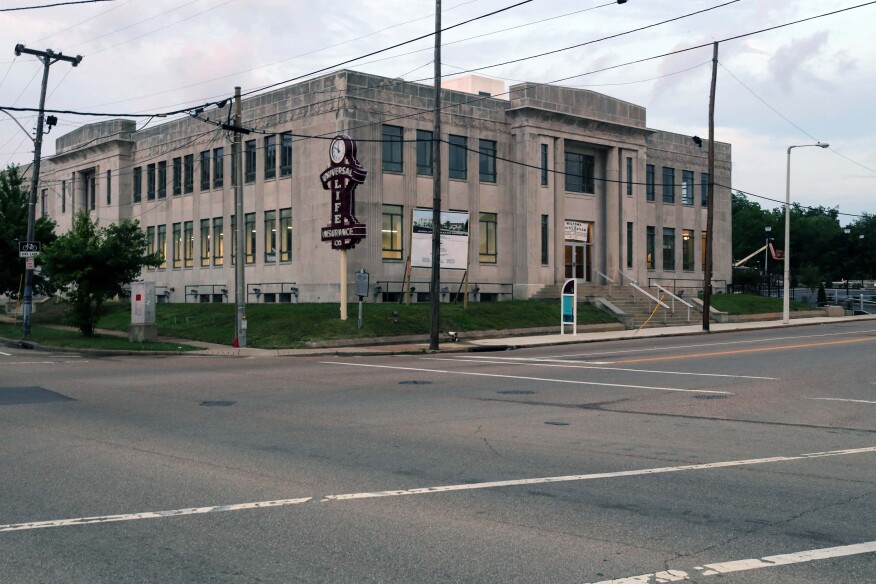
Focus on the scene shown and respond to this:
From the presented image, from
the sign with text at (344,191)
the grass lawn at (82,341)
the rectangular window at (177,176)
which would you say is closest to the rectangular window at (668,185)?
the sign with text at (344,191)

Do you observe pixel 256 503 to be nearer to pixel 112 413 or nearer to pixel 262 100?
pixel 112 413

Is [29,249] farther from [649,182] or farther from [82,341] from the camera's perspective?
[649,182]

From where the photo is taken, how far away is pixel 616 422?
12602 mm

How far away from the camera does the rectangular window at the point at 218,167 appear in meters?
47.9

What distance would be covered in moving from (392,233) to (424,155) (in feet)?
15.1

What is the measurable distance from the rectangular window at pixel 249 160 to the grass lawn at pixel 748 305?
26.6 metres

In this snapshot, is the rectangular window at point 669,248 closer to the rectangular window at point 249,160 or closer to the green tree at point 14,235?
the rectangular window at point 249,160

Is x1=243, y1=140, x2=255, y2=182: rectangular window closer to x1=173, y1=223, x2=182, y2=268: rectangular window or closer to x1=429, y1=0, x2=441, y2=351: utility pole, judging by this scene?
x1=173, y1=223, x2=182, y2=268: rectangular window

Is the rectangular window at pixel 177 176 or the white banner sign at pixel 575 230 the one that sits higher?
the rectangular window at pixel 177 176

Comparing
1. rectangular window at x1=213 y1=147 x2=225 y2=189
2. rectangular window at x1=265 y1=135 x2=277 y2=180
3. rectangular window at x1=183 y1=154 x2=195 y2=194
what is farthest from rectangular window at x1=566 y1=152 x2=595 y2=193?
rectangular window at x1=183 y1=154 x2=195 y2=194

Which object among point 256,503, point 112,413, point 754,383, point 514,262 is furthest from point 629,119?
point 256,503

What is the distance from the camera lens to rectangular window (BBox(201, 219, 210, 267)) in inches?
1951

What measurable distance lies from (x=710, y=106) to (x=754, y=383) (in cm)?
2357

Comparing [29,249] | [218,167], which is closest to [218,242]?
[218,167]
